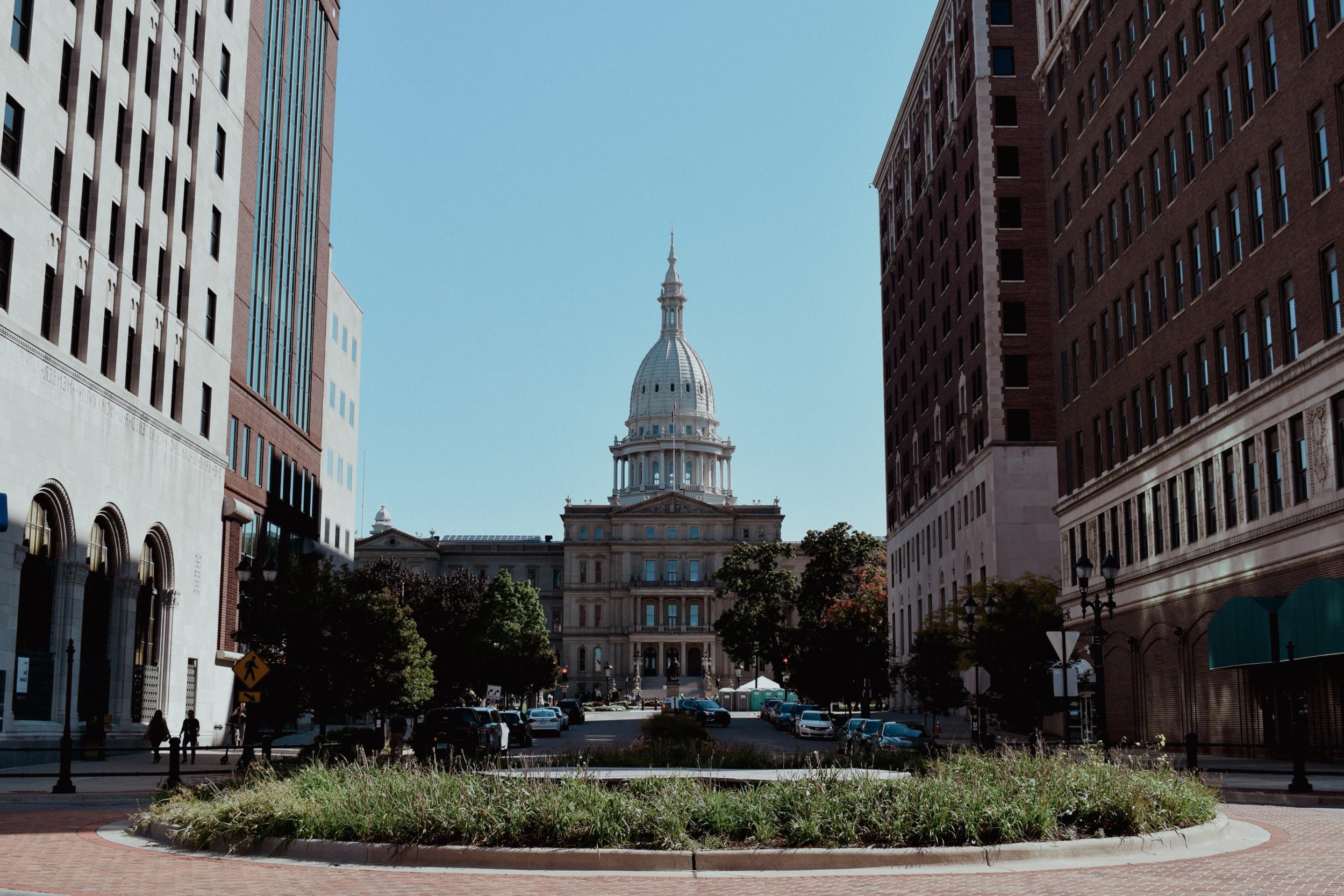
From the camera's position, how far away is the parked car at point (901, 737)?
159 ft

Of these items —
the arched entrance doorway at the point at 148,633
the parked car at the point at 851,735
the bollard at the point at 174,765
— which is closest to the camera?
the bollard at the point at 174,765

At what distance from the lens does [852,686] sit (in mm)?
90875

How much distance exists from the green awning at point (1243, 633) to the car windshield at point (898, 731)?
12305mm

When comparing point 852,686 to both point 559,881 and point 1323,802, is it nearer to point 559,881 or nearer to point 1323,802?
point 1323,802

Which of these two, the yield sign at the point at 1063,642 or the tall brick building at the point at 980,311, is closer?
the yield sign at the point at 1063,642

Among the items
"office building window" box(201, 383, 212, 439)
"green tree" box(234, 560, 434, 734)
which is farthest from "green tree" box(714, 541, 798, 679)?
"green tree" box(234, 560, 434, 734)

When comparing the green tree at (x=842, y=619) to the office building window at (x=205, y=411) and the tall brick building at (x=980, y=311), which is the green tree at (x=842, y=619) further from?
the office building window at (x=205, y=411)

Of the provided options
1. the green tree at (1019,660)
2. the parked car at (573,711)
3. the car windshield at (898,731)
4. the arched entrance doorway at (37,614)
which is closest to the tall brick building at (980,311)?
the green tree at (1019,660)

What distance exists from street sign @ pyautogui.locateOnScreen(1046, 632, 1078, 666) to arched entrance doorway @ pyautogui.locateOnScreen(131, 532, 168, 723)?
2938cm

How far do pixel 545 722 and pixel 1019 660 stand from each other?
2761cm

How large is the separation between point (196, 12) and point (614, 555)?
14722cm

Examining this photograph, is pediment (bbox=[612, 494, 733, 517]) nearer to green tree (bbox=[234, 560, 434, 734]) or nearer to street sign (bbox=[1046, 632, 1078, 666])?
green tree (bbox=[234, 560, 434, 734])

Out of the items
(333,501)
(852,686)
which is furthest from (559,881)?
(852,686)

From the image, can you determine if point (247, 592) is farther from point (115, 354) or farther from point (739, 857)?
point (739, 857)
